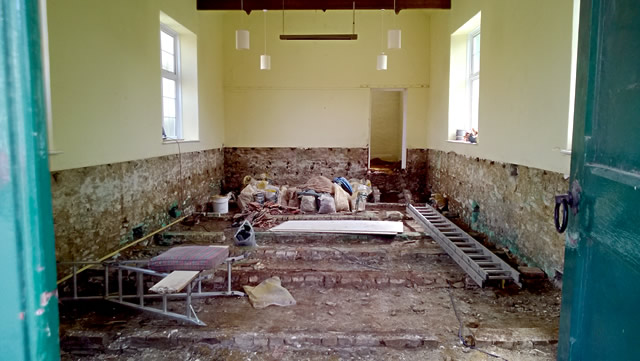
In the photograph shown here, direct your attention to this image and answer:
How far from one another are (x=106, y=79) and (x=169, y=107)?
2477 mm

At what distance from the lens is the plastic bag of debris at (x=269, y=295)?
3.73 metres

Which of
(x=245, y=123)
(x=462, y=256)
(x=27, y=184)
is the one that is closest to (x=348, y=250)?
(x=462, y=256)

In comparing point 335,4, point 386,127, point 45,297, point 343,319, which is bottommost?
point 343,319

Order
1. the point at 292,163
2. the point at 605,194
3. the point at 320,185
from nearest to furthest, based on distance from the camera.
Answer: the point at 605,194 → the point at 320,185 → the point at 292,163

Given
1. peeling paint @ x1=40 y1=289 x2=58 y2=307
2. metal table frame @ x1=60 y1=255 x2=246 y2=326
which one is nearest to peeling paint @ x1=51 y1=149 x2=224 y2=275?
metal table frame @ x1=60 y1=255 x2=246 y2=326

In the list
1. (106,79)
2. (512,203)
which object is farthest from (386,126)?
(106,79)

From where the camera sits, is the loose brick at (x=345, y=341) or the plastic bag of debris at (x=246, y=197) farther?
the plastic bag of debris at (x=246, y=197)

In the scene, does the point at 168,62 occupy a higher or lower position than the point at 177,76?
higher

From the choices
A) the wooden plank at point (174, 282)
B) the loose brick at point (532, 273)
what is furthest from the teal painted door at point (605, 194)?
the loose brick at point (532, 273)

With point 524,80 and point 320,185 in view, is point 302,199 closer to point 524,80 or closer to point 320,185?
point 320,185

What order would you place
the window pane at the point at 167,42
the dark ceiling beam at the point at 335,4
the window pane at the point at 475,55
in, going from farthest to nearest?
the dark ceiling beam at the point at 335,4
the window pane at the point at 475,55
the window pane at the point at 167,42

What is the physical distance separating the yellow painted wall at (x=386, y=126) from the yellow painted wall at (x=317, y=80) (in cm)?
313

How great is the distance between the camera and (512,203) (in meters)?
5.05

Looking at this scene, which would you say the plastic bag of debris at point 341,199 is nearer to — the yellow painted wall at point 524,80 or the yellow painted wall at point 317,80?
the yellow painted wall at point 524,80
